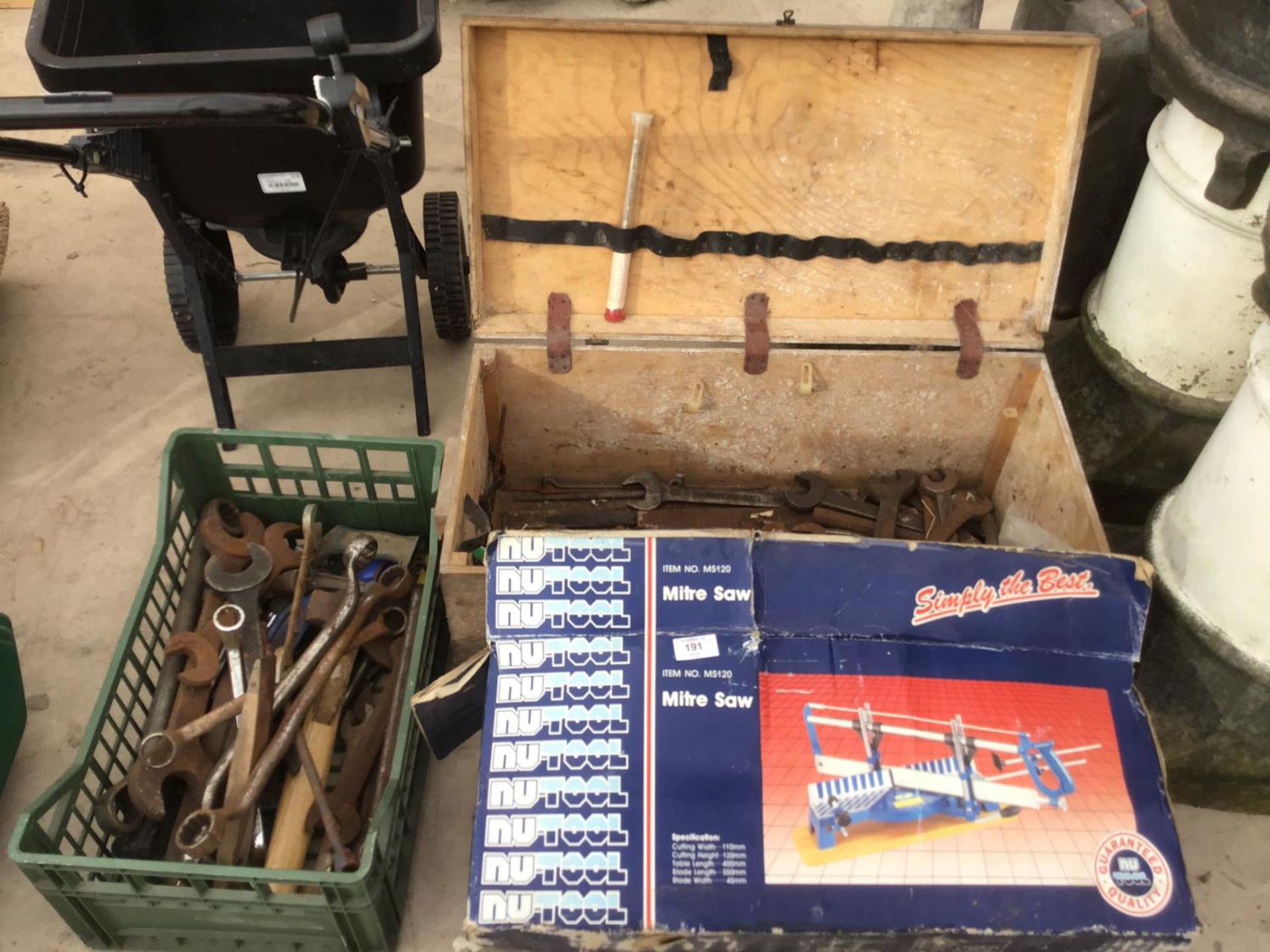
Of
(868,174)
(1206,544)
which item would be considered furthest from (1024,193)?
(1206,544)

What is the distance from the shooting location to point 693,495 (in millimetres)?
2193

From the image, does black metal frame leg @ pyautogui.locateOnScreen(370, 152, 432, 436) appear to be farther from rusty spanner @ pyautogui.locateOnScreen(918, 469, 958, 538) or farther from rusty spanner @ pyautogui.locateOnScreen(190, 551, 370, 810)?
rusty spanner @ pyautogui.locateOnScreen(918, 469, 958, 538)

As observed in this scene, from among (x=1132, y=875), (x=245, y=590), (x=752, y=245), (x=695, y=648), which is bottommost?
(x=1132, y=875)

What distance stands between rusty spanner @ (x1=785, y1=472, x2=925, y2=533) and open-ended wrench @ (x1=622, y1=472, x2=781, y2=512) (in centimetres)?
5

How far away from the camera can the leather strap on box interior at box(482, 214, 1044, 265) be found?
6.28ft

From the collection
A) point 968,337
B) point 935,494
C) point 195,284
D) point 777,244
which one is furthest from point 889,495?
point 195,284

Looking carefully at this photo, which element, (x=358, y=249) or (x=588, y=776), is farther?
(x=358, y=249)

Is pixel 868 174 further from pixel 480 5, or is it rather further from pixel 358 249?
pixel 480 5

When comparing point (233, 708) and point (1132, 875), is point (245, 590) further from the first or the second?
point (1132, 875)

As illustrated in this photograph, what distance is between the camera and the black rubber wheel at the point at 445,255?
2.48 metres

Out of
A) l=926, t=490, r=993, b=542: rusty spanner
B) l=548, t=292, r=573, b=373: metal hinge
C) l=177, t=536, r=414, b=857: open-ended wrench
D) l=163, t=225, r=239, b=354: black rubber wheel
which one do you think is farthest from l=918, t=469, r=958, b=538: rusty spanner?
l=163, t=225, r=239, b=354: black rubber wheel

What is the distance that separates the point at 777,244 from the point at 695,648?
864mm

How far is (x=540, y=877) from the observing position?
129 centimetres

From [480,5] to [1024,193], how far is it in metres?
2.82
